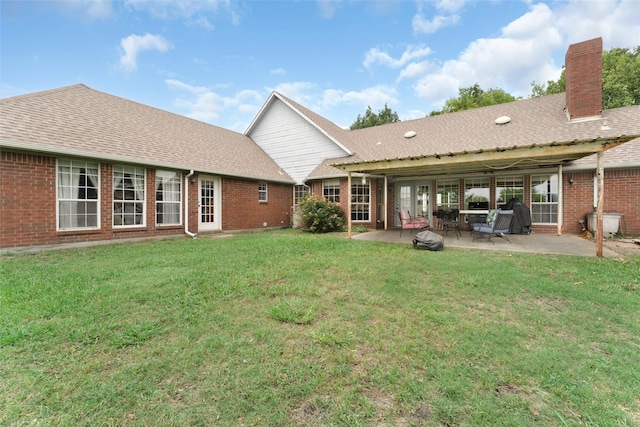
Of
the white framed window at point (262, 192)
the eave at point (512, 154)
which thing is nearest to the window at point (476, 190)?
the eave at point (512, 154)

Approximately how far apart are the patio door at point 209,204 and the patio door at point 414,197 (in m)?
9.13

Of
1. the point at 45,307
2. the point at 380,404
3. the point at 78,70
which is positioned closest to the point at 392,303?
the point at 380,404

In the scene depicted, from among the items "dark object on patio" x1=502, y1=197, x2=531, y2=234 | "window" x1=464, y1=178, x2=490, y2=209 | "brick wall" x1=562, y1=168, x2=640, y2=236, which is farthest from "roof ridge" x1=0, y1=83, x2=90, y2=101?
"brick wall" x1=562, y1=168, x2=640, y2=236

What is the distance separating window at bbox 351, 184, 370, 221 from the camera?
1327cm

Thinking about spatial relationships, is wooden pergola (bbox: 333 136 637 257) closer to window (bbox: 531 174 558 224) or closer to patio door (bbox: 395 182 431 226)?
window (bbox: 531 174 558 224)

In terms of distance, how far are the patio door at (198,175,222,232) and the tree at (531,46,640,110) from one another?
3009cm

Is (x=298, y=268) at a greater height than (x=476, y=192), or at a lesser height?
lesser

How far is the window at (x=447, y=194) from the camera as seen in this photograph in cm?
1255

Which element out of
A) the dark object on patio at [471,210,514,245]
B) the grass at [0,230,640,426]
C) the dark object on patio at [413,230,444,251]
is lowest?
the grass at [0,230,640,426]

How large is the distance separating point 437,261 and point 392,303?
2.73 metres

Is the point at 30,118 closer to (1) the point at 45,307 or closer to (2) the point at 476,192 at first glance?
(1) the point at 45,307

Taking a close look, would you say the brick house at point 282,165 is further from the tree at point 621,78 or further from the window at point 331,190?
the tree at point 621,78

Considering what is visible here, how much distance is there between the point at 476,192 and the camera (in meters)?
12.0

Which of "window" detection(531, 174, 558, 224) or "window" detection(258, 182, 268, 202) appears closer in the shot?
"window" detection(531, 174, 558, 224)
